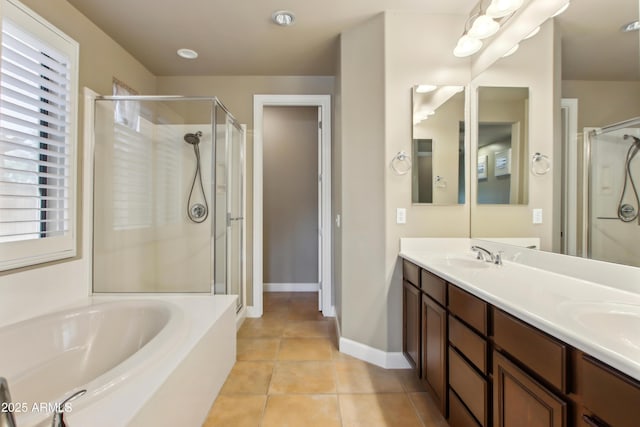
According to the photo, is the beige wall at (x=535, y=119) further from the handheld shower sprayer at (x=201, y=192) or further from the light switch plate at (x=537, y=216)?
the handheld shower sprayer at (x=201, y=192)

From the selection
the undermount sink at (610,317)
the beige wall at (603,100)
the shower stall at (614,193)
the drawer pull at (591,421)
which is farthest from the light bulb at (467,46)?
the drawer pull at (591,421)

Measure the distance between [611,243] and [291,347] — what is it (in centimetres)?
211

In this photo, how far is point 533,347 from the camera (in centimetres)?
87

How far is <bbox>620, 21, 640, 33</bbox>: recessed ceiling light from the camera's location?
3.60 feet

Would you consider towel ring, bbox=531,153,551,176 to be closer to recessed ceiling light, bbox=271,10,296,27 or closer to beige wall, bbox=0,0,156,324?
recessed ceiling light, bbox=271,10,296,27

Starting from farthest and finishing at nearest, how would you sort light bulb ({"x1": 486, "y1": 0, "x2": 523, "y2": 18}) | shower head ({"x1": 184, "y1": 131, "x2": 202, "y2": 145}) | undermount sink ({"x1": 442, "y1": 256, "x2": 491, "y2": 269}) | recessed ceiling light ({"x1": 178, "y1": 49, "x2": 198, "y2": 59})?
recessed ceiling light ({"x1": 178, "y1": 49, "x2": 198, "y2": 59}) < shower head ({"x1": 184, "y1": 131, "x2": 202, "y2": 145}) < undermount sink ({"x1": 442, "y1": 256, "x2": 491, "y2": 269}) < light bulb ({"x1": 486, "y1": 0, "x2": 523, "y2": 18})

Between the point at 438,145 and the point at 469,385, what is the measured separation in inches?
60.6

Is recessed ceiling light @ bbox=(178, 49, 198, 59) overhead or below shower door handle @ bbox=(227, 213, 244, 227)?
overhead

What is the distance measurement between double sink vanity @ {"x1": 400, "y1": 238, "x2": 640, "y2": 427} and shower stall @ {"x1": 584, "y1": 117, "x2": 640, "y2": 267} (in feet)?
0.25

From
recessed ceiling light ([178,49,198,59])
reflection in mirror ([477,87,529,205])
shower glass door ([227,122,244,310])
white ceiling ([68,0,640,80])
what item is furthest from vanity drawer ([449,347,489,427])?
recessed ceiling light ([178,49,198,59])

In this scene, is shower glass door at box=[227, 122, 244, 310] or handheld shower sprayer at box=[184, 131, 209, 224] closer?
handheld shower sprayer at box=[184, 131, 209, 224]

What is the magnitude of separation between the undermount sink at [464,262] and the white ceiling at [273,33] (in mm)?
1062

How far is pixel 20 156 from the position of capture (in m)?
1.51

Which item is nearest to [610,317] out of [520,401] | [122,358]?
[520,401]
